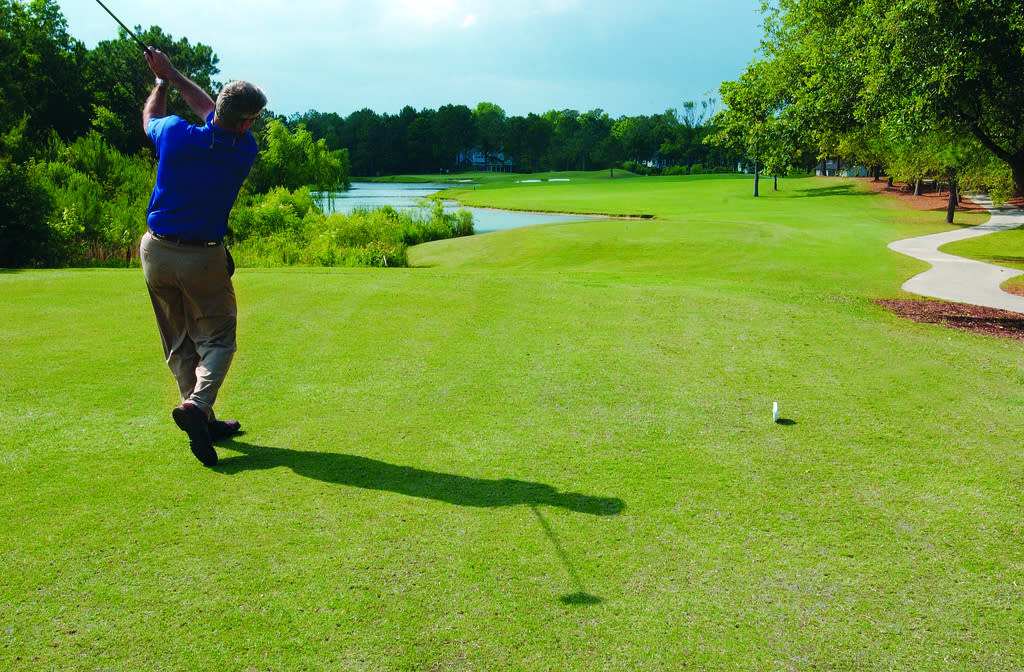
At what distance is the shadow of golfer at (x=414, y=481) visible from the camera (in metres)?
4.80

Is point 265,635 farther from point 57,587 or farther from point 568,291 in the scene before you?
point 568,291

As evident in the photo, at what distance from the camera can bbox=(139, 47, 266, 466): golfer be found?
17.4 ft

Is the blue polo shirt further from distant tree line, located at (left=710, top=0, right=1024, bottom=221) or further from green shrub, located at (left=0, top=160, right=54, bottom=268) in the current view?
green shrub, located at (left=0, top=160, right=54, bottom=268)

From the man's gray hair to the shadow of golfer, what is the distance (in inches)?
95.7

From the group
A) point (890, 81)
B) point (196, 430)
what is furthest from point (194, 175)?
point (890, 81)

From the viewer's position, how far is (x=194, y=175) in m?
5.41

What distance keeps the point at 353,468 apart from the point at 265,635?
1.97 metres

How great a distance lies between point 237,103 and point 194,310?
5.22 feet

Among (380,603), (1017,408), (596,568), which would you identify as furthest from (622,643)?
(1017,408)

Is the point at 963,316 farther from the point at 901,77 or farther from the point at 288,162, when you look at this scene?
the point at 288,162

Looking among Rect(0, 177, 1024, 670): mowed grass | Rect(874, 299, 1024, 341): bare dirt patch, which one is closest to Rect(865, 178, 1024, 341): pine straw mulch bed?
Rect(874, 299, 1024, 341): bare dirt patch

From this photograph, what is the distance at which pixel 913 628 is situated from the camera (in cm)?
360

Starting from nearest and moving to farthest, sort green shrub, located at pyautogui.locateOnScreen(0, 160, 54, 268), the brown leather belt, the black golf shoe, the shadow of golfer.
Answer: the shadow of golfer < the black golf shoe < the brown leather belt < green shrub, located at pyautogui.locateOnScreen(0, 160, 54, 268)

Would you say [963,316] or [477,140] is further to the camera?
[477,140]
